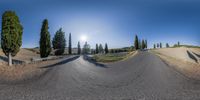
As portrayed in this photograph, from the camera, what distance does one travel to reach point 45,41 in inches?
2170

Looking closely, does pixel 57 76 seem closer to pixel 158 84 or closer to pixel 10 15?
pixel 158 84

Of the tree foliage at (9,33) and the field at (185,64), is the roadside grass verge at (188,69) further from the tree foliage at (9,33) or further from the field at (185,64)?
the tree foliage at (9,33)

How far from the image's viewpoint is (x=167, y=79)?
59.7ft

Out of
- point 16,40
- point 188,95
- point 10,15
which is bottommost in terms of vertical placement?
point 188,95

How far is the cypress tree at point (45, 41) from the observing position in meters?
54.6

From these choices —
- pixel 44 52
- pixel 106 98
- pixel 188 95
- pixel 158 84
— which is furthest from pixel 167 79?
pixel 44 52

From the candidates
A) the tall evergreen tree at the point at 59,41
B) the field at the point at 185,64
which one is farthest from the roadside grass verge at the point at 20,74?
the tall evergreen tree at the point at 59,41

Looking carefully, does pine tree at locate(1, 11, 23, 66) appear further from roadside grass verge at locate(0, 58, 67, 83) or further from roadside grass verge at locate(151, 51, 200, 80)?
roadside grass verge at locate(151, 51, 200, 80)

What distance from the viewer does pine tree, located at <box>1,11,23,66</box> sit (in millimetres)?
39594

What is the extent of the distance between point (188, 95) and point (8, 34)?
3543 cm

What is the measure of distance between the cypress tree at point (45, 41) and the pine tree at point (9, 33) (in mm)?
13838

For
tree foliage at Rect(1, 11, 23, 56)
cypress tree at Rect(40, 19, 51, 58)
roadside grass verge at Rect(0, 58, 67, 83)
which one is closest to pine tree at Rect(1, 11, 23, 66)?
tree foliage at Rect(1, 11, 23, 56)

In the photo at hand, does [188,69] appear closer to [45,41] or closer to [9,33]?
[9,33]

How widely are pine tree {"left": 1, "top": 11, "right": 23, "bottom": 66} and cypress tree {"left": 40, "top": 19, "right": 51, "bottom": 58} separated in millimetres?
13838
